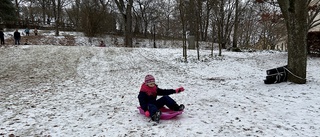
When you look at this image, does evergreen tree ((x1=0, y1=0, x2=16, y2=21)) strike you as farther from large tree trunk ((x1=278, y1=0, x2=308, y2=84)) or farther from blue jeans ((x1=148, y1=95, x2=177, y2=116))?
large tree trunk ((x1=278, y1=0, x2=308, y2=84))

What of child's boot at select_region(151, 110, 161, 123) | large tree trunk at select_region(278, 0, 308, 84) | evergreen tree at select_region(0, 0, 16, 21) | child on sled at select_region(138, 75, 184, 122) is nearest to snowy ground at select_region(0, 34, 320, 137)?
child's boot at select_region(151, 110, 161, 123)

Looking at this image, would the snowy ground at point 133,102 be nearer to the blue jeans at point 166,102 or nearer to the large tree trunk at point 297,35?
the blue jeans at point 166,102

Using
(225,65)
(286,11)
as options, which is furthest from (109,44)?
(286,11)

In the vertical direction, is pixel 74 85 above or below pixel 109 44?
below

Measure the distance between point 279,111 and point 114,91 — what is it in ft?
18.4

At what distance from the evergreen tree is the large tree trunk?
37.6m

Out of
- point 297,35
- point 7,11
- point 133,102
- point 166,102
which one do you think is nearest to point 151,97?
point 166,102

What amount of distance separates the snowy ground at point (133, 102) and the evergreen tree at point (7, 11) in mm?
25299

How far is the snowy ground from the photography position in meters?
5.12

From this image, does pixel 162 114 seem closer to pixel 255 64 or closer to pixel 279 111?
pixel 279 111

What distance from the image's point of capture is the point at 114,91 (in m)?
9.30

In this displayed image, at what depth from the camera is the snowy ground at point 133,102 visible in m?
5.12

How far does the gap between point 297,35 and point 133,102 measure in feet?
19.5

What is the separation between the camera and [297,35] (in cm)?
855
